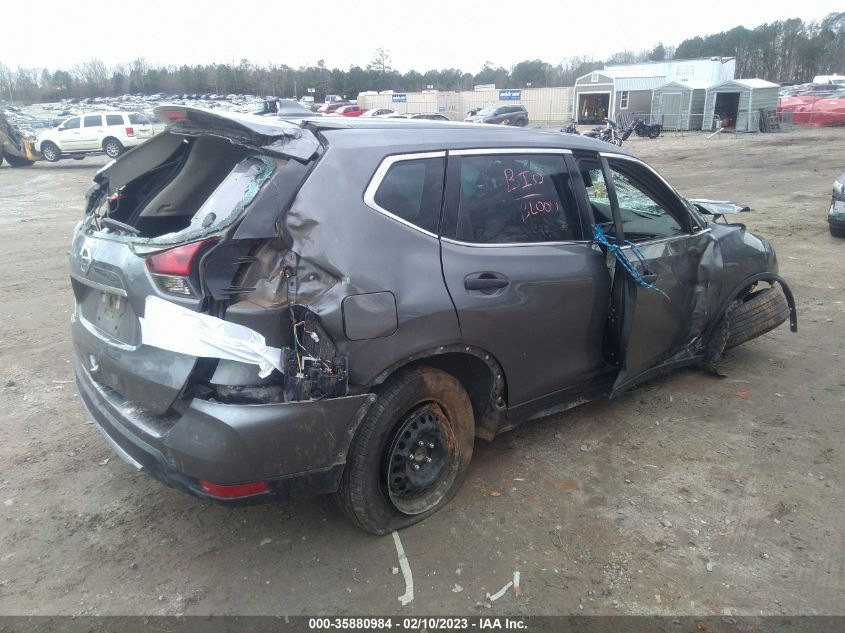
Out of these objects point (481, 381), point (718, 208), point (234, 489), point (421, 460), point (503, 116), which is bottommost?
point (421, 460)

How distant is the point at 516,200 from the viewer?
10.7ft

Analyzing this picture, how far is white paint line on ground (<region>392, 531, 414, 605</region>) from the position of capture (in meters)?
2.61

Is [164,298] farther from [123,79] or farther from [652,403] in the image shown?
[123,79]

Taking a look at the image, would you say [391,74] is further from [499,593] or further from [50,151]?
[499,593]

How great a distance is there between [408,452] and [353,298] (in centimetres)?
86

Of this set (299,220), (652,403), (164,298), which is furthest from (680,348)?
(164,298)

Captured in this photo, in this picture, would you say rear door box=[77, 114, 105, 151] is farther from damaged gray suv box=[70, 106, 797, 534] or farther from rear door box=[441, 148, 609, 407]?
rear door box=[441, 148, 609, 407]

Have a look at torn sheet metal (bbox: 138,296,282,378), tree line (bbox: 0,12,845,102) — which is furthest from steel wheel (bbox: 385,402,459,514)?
tree line (bbox: 0,12,845,102)

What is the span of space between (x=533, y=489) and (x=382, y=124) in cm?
211

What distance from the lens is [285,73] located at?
79500 millimetres

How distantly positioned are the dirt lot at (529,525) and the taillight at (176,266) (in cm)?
123

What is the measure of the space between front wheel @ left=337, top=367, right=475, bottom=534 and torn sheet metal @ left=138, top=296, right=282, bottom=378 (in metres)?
0.54

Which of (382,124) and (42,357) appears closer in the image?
(382,124)

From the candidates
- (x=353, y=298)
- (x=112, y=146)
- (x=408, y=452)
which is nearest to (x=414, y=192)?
(x=353, y=298)
